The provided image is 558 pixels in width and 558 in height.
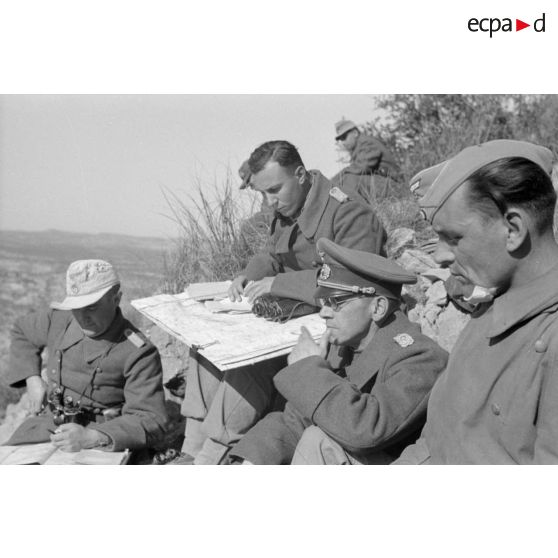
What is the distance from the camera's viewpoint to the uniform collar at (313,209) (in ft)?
14.5

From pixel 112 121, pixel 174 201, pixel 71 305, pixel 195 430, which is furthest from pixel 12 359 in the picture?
pixel 174 201

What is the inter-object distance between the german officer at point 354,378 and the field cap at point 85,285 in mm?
1289

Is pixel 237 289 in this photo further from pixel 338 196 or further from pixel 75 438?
pixel 75 438

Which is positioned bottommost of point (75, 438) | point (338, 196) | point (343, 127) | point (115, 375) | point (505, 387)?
point (75, 438)

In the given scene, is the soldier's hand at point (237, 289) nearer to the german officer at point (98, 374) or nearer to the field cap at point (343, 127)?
the german officer at point (98, 374)

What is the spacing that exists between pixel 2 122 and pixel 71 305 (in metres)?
1.69

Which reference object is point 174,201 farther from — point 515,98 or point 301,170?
point 515,98

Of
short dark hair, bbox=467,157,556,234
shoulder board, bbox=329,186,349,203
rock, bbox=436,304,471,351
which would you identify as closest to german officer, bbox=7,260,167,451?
shoulder board, bbox=329,186,349,203

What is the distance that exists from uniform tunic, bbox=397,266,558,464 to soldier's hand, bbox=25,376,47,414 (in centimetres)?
271

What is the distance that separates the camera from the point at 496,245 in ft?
6.37

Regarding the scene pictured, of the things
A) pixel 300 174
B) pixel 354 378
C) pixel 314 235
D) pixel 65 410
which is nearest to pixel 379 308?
pixel 354 378

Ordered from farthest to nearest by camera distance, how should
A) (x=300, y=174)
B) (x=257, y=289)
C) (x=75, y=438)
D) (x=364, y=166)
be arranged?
(x=364, y=166)
(x=300, y=174)
(x=257, y=289)
(x=75, y=438)

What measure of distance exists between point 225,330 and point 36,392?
144 centimetres

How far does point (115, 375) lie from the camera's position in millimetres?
3777
